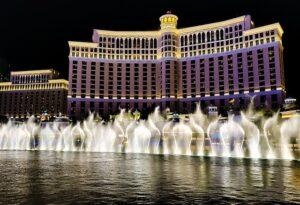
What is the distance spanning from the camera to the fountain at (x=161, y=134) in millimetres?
60719

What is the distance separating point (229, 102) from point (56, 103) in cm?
10769

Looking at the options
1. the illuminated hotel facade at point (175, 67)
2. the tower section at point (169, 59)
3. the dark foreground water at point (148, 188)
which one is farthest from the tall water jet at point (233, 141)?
the tower section at point (169, 59)

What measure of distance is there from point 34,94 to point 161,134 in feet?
377

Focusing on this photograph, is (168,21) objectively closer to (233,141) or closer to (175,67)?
(175,67)

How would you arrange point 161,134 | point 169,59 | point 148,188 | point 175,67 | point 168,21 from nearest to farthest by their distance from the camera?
point 148,188 → point 161,134 → point 169,59 → point 175,67 → point 168,21

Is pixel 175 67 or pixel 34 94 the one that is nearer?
pixel 175 67

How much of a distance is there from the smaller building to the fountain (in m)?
44.9

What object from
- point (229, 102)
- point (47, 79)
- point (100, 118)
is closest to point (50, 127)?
point (100, 118)

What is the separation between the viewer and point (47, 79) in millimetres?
185375

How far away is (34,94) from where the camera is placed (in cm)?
18462

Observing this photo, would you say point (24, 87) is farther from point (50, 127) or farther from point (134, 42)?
point (134, 42)

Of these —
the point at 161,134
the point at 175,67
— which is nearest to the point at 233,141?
the point at 161,134

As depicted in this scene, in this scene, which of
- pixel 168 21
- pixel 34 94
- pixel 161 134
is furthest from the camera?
pixel 34 94

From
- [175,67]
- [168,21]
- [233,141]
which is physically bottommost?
[233,141]
